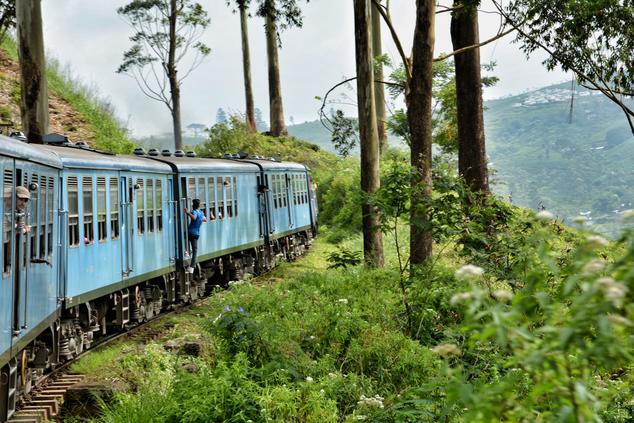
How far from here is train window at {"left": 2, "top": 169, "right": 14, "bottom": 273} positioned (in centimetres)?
714

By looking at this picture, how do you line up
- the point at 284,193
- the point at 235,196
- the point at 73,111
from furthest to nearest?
the point at 73,111, the point at 284,193, the point at 235,196

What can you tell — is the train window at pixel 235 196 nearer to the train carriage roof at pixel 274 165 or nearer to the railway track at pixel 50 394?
the train carriage roof at pixel 274 165

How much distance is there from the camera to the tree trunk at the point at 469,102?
54.6 feet

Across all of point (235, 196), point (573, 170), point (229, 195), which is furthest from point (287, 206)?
point (573, 170)

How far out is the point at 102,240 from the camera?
1228 cm

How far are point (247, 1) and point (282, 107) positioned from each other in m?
24.7

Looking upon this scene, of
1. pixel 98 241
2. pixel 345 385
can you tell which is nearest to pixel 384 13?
pixel 98 241

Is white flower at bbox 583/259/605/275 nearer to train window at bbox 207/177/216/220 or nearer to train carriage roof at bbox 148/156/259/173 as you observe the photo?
train carriage roof at bbox 148/156/259/173

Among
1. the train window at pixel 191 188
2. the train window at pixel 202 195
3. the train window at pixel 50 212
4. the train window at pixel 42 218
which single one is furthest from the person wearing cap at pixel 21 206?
the train window at pixel 202 195

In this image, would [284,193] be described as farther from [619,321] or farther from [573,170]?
[573,170]

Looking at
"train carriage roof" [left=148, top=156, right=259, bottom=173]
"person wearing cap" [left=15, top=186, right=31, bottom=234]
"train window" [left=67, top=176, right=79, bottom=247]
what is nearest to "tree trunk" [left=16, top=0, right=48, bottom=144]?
"train carriage roof" [left=148, top=156, right=259, bottom=173]

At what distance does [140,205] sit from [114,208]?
1250 mm

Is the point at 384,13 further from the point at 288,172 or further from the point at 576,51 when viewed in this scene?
the point at 288,172

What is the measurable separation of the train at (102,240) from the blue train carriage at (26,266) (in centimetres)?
1
